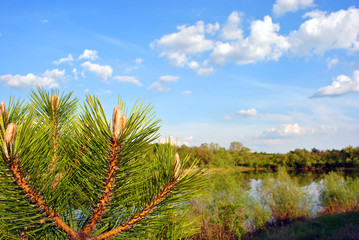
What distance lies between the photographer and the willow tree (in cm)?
117

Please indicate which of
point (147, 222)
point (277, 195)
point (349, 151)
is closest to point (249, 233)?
point (277, 195)

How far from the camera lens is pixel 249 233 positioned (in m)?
16.3

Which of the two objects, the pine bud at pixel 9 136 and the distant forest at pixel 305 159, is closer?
the pine bud at pixel 9 136

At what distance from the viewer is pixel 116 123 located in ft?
3.58

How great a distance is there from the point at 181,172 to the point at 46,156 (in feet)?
2.63

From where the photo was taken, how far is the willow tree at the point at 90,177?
1.17m

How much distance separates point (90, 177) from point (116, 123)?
447 millimetres

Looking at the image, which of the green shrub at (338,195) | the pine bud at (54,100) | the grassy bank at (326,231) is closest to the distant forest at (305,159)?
the green shrub at (338,195)

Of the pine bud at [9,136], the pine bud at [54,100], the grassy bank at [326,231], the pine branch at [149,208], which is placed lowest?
the grassy bank at [326,231]

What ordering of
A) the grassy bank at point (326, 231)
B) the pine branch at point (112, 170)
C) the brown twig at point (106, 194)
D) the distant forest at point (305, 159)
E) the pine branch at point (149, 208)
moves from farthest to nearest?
1. the distant forest at point (305, 159)
2. the grassy bank at point (326, 231)
3. the pine branch at point (149, 208)
4. the brown twig at point (106, 194)
5. the pine branch at point (112, 170)

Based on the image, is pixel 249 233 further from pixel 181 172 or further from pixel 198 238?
pixel 181 172

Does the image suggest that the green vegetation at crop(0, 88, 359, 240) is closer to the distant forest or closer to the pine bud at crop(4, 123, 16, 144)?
the pine bud at crop(4, 123, 16, 144)

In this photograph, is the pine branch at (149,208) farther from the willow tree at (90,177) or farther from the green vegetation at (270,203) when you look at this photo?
the green vegetation at (270,203)

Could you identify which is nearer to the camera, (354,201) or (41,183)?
(41,183)
